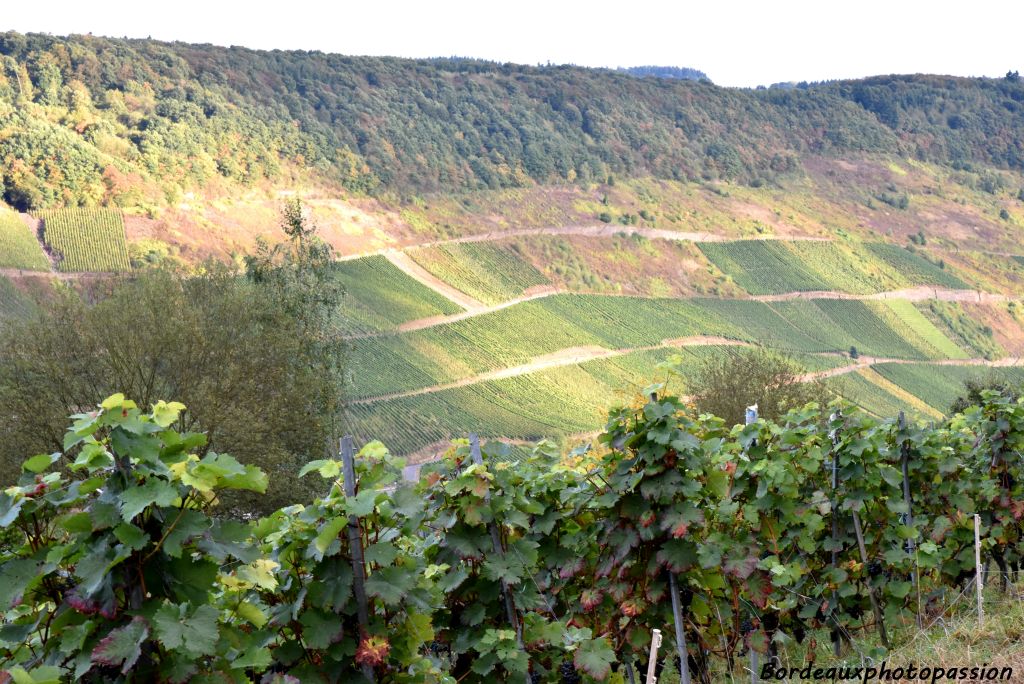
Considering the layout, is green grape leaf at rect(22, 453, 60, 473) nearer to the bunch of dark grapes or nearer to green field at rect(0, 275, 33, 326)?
the bunch of dark grapes

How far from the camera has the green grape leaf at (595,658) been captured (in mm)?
5844

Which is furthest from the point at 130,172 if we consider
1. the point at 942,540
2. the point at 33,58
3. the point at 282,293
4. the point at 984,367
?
the point at 942,540

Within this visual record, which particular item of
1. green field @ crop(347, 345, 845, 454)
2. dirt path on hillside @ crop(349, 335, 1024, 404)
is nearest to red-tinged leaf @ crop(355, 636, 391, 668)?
green field @ crop(347, 345, 845, 454)

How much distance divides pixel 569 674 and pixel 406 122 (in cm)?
10080

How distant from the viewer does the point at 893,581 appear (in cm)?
844

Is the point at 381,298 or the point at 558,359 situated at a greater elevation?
the point at 381,298

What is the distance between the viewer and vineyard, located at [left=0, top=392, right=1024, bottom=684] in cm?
376

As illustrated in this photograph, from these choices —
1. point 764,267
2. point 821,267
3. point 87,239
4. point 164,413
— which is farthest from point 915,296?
point 164,413

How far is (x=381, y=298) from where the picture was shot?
2771 inches

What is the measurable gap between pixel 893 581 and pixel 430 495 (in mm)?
4311

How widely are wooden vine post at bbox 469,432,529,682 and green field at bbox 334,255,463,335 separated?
57427mm

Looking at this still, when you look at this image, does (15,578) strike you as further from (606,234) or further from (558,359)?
(606,234)

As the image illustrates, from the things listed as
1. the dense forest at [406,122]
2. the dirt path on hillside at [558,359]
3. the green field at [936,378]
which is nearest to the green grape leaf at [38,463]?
the dirt path on hillside at [558,359]

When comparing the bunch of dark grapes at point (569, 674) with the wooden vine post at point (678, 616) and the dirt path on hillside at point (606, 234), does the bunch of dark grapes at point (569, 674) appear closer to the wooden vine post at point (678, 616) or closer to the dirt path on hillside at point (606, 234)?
the wooden vine post at point (678, 616)
